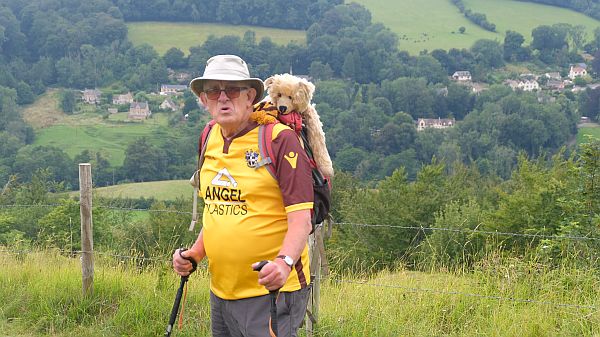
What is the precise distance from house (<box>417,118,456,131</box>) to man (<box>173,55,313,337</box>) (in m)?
85.8

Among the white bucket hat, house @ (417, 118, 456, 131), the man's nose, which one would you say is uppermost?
the white bucket hat

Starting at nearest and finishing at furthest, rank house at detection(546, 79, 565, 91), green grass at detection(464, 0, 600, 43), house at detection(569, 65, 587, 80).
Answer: house at detection(546, 79, 565, 91) < house at detection(569, 65, 587, 80) < green grass at detection(464, 0, 600, 43)

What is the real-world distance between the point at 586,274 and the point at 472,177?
Result: 42.0m

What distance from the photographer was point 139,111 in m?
86.9

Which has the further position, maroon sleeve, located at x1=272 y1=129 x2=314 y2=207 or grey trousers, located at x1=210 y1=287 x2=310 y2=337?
grey trousers, located at x1=210 y1=287 x2=310 y2=337

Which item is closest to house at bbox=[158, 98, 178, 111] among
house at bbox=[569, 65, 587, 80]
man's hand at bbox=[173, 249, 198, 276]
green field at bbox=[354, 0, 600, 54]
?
green field at bbox=[354, 0, 600, 54]

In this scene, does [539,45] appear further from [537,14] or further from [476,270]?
[476,270]

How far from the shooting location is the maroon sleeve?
2447 millimetres

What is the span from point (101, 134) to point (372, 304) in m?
75.8

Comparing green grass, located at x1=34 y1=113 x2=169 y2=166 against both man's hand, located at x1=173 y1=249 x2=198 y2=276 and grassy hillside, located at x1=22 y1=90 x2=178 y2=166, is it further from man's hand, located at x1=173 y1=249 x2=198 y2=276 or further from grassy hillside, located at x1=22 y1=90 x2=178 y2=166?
man's hand, located at x1=173 y1=249 x2=198 y2=276

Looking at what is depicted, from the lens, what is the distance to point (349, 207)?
33.8 meters

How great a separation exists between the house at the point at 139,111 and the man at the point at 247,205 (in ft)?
279

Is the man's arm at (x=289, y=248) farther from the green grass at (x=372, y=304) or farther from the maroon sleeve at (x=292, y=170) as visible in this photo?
the green grass at (x=372, y=304)

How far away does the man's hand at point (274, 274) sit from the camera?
233 centimetres
